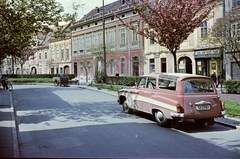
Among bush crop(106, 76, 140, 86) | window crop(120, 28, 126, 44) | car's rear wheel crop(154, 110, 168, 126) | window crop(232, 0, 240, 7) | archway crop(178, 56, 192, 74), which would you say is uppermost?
window crop(232, 0, 240, 7)

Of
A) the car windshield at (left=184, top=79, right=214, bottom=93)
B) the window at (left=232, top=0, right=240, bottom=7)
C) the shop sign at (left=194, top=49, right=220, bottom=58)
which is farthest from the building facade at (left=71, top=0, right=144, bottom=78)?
the car windshield at (left=184, top=79, right=214, bottom=93)

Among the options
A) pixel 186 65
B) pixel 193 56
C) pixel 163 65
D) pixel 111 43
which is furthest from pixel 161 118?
pixel 111 43

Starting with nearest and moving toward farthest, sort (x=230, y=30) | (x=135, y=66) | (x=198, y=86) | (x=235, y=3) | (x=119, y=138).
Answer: (x=119, y=138), (x=198, y=86), (x=230, y=30), (x=235, y=3), (x=135, y=66)

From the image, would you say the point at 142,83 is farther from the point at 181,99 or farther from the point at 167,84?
the point at 181,99

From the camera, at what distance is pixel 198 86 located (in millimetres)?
8648

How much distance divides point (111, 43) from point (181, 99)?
3293 cm

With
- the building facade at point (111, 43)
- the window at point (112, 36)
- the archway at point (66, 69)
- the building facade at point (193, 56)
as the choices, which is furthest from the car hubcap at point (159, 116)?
the archway at point (66, 69)

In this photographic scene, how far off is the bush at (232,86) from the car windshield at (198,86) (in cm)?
1076

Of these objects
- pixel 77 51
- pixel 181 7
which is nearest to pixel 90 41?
pixel 77 51

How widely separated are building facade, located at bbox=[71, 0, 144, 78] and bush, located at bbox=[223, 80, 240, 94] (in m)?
14.9

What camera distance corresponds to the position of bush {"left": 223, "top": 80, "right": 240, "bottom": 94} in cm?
1853

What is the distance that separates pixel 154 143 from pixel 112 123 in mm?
2858

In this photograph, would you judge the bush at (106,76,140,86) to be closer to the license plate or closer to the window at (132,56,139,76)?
the window at (132,56,139,76)

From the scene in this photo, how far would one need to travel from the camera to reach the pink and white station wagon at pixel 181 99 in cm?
825
